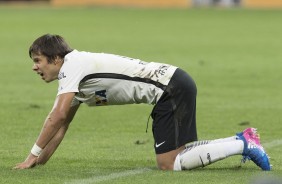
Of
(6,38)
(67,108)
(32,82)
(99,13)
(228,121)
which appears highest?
(67,108)

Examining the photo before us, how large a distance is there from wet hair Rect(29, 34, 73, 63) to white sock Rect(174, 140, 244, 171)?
154cm

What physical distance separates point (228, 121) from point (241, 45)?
18193 mm

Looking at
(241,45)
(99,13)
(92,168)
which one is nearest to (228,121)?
(92,168)

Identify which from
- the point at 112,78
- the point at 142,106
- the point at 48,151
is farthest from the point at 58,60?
the point at 142,106

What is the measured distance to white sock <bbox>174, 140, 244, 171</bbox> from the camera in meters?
10.6

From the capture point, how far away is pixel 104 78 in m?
10.5

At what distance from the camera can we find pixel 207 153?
10586 millimetres

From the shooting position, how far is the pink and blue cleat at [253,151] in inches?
415

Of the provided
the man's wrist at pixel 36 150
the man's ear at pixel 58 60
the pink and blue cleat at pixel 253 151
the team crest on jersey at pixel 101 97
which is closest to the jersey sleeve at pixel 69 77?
the man's ear at pixel 58 60

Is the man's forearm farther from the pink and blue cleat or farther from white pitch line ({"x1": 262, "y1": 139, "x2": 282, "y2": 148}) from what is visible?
white pitch line ({"x1": 262, "y1": 139, "x2": 282, "y2": 148})

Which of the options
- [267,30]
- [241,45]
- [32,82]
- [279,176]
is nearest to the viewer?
[279,176]

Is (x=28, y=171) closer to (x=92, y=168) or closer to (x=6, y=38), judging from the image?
(x=92, y=168)

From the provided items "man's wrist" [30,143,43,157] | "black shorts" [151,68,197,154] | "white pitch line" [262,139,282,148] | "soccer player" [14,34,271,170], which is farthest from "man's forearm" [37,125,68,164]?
"white pitch line" [262,139,282,148]

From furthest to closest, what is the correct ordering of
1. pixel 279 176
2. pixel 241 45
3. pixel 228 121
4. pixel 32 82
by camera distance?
1. pixel 241 45
2. pixel 32 82
3. pixel 228 121
4. pixel 279 176
